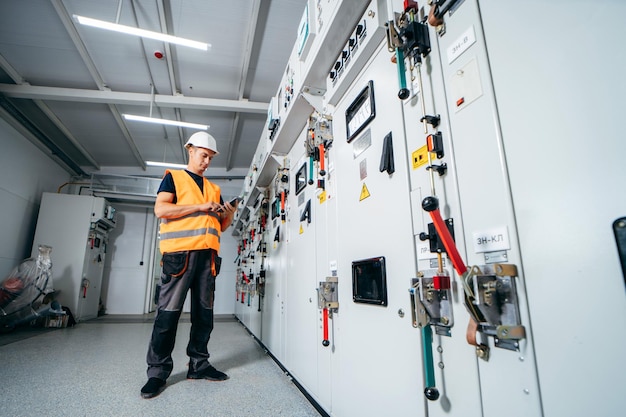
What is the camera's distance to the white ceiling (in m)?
3.61

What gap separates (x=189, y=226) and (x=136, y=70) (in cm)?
353

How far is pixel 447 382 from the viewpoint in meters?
0.85

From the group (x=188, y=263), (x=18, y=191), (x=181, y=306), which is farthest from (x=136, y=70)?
(x=181, y=306)

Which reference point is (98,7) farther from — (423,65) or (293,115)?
(423,65)

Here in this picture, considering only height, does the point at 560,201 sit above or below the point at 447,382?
above

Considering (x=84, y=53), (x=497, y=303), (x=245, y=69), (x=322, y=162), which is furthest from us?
(x=245, y=69)

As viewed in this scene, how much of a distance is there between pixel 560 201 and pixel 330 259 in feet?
3.74

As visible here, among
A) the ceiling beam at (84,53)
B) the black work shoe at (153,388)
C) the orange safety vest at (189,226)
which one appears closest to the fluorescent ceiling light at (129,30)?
the ceiling beam at (84,53)

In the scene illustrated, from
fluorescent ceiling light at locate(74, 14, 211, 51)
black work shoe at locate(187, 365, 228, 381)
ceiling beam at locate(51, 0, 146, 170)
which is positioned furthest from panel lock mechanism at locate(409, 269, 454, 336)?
ceiling beam at locate(51, 0, 146, 170)

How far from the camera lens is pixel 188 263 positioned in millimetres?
2141

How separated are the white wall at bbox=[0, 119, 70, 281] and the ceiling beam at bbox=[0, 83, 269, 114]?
0.62 meters

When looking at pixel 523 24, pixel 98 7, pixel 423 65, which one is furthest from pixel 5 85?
pixel 523 24

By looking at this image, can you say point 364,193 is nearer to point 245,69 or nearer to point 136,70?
point 245,69

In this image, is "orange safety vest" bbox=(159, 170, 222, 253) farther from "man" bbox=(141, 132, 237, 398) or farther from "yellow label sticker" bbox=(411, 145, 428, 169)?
"yellow label sticker" bbox=(411, 145, 428, 169)
